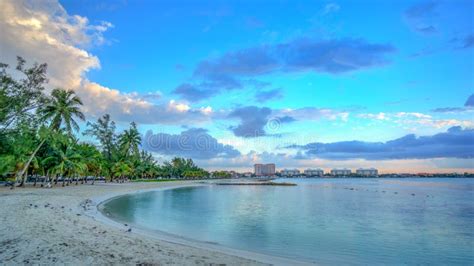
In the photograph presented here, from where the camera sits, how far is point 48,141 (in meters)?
45.7

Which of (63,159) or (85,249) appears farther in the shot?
(63,159)

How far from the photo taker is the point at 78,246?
35.0 ft

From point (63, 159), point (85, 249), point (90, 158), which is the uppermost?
point (90, 158)

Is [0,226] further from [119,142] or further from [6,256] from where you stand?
[119,142]

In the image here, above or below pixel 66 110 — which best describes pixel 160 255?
below

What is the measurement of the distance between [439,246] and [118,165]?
72.0 meters

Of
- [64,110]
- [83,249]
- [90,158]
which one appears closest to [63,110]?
[64,110]

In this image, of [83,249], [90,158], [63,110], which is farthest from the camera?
[90,158]

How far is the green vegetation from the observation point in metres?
16.5

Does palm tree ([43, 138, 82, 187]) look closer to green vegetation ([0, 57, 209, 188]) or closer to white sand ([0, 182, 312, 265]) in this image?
green vegetation ([0, 57, 209, 188])

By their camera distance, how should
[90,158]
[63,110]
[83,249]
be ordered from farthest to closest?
[90,158]
[63,110]
[83,249]

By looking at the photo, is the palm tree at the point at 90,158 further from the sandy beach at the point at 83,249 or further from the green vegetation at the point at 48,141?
the sandy beach at the point at 83,249

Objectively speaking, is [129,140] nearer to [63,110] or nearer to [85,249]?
[63,110]

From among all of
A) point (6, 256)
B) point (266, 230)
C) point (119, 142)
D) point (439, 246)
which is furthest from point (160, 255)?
point (119, 142)
